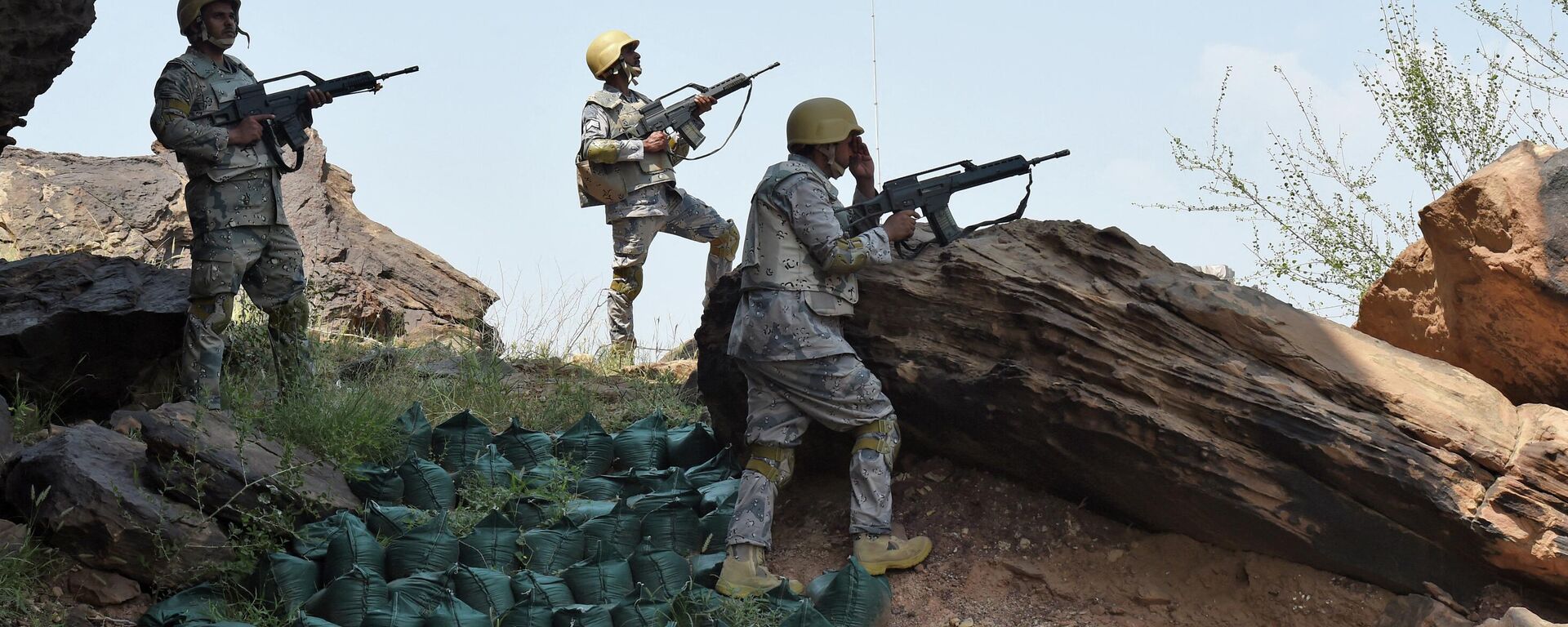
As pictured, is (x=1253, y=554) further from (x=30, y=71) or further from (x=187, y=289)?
(x=30, y=71)

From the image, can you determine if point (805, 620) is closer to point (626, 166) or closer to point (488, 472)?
point (488, 472)

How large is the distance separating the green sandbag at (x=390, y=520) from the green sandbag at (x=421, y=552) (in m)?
0.20

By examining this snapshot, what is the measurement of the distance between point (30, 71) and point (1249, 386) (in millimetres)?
5297

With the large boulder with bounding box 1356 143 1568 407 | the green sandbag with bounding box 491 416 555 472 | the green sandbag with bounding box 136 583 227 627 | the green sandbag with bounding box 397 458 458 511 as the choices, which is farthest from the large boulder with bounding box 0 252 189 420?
the large boulder with bounding box 1356 143 1568 407

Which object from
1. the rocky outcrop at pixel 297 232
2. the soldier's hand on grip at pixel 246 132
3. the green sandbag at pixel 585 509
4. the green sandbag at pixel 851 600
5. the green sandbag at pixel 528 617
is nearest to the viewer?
the green sandbag at pixel 528 617

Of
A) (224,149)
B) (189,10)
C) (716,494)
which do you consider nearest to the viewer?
(716,494)

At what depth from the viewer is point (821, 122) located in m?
5.29

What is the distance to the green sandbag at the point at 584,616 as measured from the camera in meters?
4.73

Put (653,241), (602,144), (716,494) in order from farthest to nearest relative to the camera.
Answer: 1. (653,241)
2. (602,144)
3. (716,494)

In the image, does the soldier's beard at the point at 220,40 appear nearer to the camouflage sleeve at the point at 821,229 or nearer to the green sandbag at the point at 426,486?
the green sandbag at the point at 426,486

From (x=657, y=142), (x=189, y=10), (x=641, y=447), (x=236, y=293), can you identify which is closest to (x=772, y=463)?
(x=641, y=447)

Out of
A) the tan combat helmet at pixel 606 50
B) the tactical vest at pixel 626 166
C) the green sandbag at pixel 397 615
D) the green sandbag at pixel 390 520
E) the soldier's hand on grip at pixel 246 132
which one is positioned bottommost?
the green sandbag at pixel 397 615

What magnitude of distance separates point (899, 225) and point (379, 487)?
2530 millimetres

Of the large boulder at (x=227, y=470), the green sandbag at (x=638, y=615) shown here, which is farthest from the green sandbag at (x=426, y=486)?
the green sandbag at (x=638, y=615)
